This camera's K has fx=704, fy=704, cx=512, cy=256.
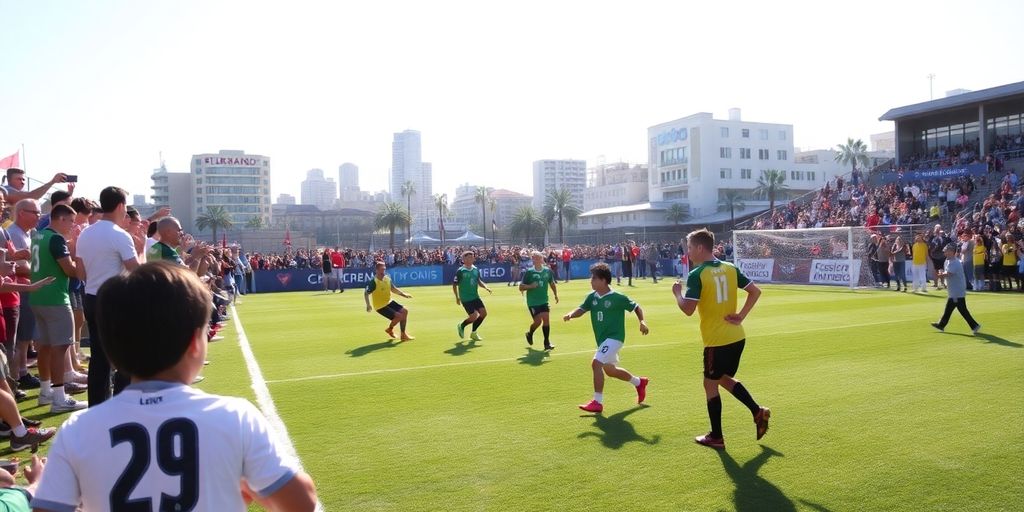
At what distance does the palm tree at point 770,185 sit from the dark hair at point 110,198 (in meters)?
90.5

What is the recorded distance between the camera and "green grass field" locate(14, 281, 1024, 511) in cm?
515

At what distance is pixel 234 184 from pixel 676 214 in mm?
98839

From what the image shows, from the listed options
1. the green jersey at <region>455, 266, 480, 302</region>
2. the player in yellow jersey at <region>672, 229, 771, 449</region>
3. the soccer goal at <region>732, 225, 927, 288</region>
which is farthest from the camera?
the soccer goal at <region>732, 225, 927, 288</region>

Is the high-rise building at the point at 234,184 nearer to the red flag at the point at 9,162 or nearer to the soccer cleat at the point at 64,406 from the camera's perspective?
the red flag at the point at 9,162

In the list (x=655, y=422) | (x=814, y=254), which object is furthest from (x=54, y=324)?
(x=814, y=254)

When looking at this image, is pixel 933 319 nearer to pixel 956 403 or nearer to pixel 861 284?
pixel 956 403

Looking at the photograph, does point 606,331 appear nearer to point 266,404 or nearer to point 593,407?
point 593,407

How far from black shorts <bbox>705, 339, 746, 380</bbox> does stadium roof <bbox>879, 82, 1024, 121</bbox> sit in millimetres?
41342

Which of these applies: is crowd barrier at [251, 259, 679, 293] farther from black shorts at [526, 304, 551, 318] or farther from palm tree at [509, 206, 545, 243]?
palm tree at [509, 206, 545, 243]

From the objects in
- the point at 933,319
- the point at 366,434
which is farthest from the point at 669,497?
the point at 933,319

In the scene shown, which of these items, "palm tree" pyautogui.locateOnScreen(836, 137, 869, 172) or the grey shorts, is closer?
the grey shorts

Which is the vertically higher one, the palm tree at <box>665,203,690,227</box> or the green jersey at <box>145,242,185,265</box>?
the palm tree at <box>665,203,690,227</box>

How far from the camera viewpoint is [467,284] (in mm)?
14633

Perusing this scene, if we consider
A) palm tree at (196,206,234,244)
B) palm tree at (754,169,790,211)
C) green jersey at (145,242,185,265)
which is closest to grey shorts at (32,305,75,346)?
green jersey at (145,242,185,265)
